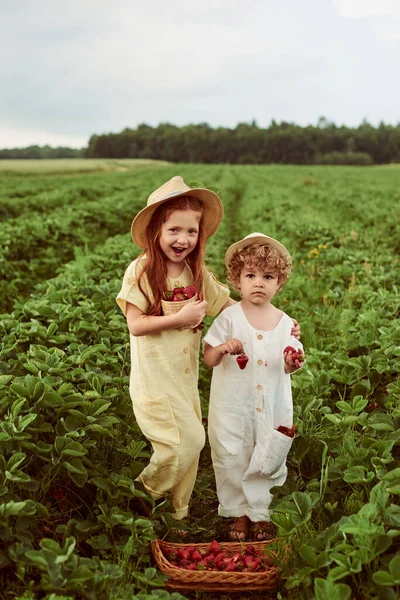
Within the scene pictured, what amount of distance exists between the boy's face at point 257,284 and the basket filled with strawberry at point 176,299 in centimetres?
30

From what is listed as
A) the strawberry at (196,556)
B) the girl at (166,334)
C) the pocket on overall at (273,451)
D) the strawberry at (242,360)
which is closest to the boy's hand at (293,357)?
the strawberry at (242,360)

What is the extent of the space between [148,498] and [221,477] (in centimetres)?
43

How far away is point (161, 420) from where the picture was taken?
298cm

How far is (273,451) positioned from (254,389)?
1.06 feet

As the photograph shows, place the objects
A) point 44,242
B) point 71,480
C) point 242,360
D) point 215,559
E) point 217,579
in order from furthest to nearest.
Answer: point 44,242, point 71,480, point 242,360, point 215,559, point 217,579

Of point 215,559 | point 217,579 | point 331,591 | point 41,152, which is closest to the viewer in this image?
point 331,591

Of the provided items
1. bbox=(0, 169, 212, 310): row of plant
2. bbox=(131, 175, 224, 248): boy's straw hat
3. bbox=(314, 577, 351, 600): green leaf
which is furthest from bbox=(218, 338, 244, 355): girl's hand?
bbox=(0, 169, 212, 310): row of plant

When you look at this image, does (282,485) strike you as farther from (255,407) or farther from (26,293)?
(26,293)

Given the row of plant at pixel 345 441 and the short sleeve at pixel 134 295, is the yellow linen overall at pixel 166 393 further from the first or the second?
the row of plant at pixel 345 441

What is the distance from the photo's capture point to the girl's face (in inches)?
115

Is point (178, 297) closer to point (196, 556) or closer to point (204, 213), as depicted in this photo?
point (204, 213)

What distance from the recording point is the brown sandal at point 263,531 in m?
3.05

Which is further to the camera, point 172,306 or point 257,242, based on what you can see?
point 257,242

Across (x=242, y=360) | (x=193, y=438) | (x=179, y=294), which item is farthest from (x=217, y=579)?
(x=179, y=294)
